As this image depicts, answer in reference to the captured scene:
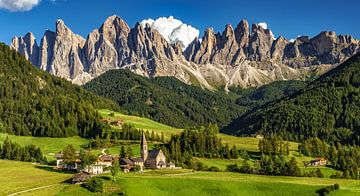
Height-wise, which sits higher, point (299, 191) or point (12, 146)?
point (12, 146)

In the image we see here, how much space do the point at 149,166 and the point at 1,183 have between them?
5732cm

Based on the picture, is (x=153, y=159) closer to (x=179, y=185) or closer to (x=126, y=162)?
(x=126, y=162)

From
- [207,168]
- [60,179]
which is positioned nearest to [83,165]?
[60,179]

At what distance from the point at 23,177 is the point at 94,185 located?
28109 mm

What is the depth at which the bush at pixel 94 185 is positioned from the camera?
123125 mm

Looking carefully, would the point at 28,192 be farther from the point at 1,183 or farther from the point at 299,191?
the point at 299,191

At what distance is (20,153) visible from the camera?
616ft

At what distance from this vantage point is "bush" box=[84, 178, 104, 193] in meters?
123

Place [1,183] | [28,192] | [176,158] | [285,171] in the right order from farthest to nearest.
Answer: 1. [176,158]
2. [285,171]
3. [1,183]
4. [28,192]

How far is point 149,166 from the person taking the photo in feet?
577

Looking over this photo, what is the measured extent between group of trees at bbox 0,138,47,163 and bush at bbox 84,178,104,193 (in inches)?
2517

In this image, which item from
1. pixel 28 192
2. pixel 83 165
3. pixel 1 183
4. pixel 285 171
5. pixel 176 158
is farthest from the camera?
pixel 176 158

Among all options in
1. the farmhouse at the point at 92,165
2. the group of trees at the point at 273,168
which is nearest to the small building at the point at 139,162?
the farmhouse at the point at 92,165

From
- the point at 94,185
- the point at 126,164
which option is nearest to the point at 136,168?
the point at 126,164
